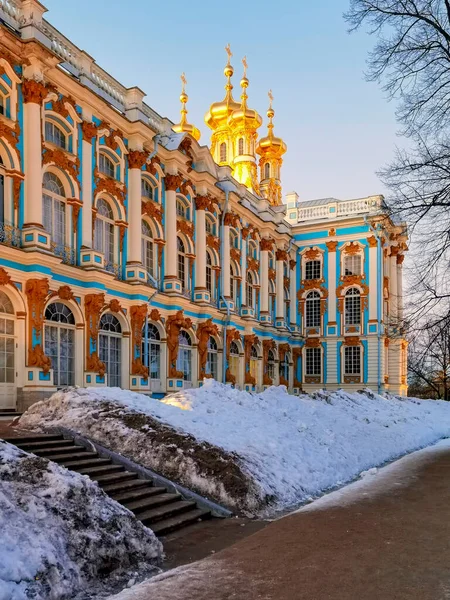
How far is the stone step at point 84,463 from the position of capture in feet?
27.5

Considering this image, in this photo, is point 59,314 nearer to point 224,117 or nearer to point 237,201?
point 237,201

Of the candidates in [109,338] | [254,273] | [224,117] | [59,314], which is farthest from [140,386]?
[224,117]

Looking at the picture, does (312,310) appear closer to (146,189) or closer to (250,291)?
(250,291)

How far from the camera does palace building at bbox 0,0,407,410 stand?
637 inches

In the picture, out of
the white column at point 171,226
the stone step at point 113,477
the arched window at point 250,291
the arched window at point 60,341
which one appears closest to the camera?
the stone step at point 113,477

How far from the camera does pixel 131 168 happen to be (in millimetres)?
21938

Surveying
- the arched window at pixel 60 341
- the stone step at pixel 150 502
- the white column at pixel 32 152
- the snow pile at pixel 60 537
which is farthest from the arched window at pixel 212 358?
the snow pile at pixel 60 537

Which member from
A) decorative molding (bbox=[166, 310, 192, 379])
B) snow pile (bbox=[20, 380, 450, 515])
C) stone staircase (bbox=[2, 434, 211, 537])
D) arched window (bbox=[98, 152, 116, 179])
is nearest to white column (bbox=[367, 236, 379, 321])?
decorative molding (bbox=[166, 310, 192, 379])

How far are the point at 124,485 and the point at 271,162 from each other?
136 feet

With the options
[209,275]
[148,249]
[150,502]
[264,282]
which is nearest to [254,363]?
[264,282]

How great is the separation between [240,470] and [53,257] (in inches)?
390

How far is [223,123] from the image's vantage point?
43.2 m

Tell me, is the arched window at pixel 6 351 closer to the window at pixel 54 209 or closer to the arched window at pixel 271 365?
the window at pixel 54 209

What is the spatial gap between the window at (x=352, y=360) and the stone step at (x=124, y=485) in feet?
101
